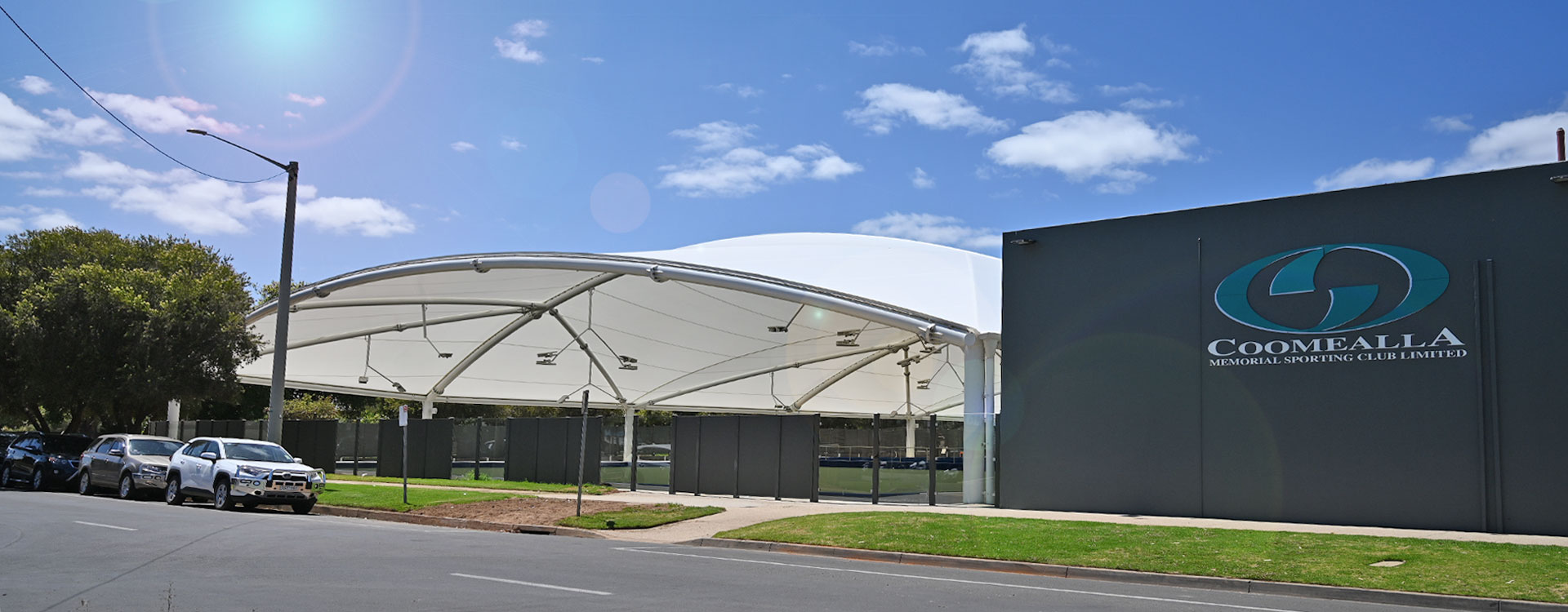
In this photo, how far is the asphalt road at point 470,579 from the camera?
10805 mm

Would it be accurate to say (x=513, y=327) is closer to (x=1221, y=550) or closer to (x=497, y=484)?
(x=497, y=484)

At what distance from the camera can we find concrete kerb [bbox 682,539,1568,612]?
12.3m

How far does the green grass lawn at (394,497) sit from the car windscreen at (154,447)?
12.1ft

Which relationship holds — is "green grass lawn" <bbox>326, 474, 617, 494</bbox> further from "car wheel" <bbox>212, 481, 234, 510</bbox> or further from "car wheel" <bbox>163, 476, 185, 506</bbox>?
"car wheel" <bbox>163, 476, 185, 506</bbox>

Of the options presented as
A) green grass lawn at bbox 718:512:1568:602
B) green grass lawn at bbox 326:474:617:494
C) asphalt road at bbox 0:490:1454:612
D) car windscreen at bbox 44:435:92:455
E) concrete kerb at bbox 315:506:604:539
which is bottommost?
concrete kerb at bbox 315:506:604:539

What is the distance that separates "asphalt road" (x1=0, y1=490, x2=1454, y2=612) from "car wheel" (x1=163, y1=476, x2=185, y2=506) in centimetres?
724

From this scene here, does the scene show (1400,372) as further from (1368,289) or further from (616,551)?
(616,551)

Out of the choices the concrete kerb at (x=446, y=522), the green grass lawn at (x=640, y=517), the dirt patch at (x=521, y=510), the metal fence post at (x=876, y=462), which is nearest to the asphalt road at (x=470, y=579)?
the concrete kerb at (x=446, y=522)

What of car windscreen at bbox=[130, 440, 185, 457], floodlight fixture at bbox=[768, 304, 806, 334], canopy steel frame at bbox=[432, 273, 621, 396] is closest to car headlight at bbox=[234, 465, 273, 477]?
car windscreen at bbox=[130, 440, 185, 457]

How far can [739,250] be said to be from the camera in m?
40.2

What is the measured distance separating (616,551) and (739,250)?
2381 centimetres

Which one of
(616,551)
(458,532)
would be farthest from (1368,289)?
(458,532)

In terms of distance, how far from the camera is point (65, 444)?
32.3m

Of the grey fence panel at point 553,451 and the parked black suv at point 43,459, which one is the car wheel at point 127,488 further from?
the grey fence panel at point 553,451
